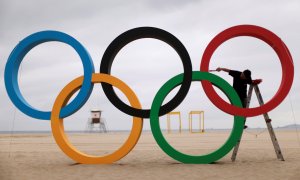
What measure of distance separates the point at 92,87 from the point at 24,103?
2126mm

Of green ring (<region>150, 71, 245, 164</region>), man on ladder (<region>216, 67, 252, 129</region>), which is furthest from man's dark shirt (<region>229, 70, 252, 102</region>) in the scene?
green ring (<region>150, 71, 245, 164</region>)

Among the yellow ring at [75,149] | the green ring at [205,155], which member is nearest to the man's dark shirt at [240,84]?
the green ring at [205,155]

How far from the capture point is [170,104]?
33.9ft

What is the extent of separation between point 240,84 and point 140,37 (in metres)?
3.41

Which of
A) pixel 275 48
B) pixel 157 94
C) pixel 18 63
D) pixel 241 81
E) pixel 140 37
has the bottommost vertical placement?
pixel 157 94

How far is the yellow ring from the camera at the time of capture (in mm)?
10359

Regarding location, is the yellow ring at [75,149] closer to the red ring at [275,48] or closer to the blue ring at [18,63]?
the blue ring at [18,63]

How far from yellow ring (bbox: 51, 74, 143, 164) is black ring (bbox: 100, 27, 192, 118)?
0.66 feet

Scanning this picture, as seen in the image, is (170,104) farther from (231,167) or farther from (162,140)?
(231,167)

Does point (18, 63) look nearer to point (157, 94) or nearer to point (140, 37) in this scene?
point (140, 37)

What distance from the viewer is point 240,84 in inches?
437

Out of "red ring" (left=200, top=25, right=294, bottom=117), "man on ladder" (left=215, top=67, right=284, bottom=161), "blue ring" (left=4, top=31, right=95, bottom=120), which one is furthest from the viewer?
"man on ladder" (left=215, top=67, right=284, bottom=161)

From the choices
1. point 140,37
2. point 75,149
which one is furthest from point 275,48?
point 75,149

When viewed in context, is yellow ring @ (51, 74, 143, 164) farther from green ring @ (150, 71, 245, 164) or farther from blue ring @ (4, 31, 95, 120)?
green ring @ (150, 71, 245, 164)
